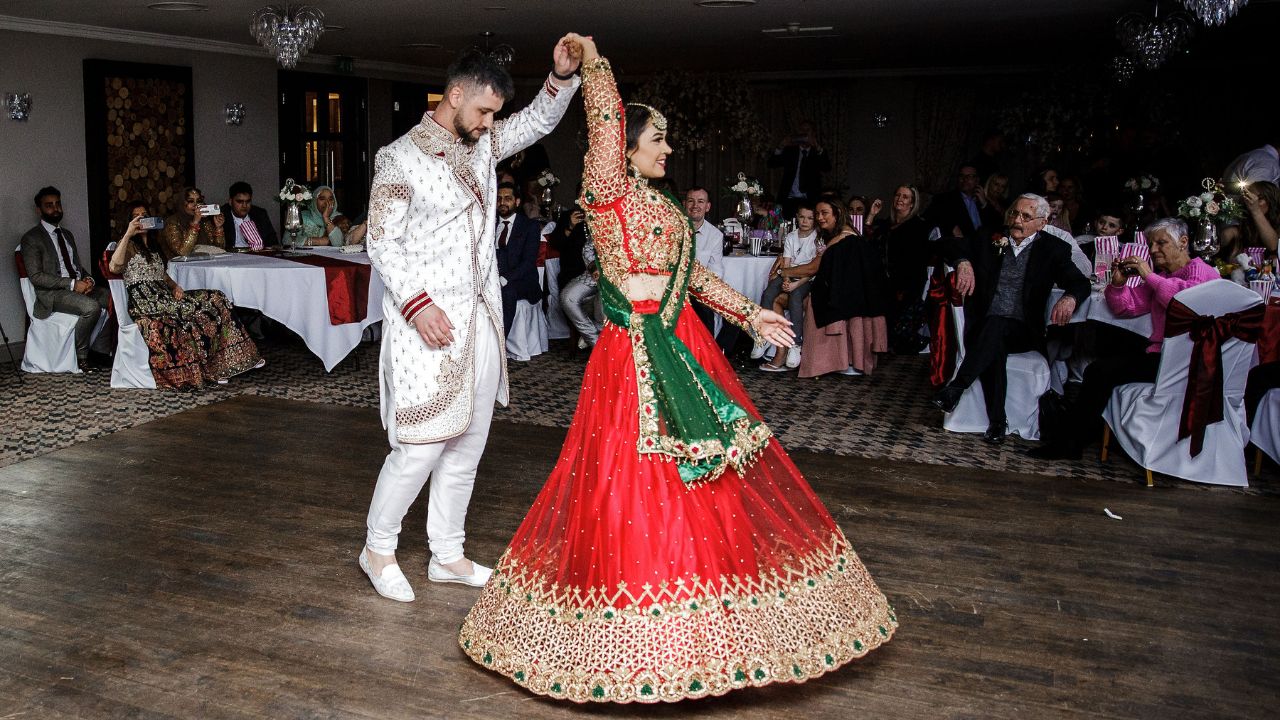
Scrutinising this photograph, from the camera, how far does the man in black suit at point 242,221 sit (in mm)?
8477

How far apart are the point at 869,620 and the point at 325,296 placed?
506 cm

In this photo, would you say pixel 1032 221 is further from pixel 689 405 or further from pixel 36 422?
pixel 36 422

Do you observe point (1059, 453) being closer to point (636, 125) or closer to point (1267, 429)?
point (1267, 429)

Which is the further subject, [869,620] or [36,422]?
[36,422]

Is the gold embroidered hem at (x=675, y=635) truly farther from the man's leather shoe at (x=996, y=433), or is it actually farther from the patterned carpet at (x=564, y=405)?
the man's leather shoe at (x=996, y=433)

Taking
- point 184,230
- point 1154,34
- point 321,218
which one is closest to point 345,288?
point 184,230

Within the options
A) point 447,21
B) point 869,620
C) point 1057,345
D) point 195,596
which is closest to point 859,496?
point 869,620

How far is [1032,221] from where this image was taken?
562 cm

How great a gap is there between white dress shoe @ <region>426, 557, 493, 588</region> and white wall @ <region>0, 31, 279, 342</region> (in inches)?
255

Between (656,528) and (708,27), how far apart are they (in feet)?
24.5

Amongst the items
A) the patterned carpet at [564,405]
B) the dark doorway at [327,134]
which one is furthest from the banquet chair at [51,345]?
the dark doorway at [327,134]

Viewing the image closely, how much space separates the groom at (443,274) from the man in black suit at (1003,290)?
10.3 feet

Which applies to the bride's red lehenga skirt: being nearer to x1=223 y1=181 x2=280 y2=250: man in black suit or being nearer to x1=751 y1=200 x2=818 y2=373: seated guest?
x1=751 y1=200 x2=818 y2=373: seated guest

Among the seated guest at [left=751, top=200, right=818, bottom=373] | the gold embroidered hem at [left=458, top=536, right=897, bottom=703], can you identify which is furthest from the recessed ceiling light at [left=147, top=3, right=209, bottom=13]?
the gold embroidered hem at [left=458, top=536, right=897, bottom=703]
